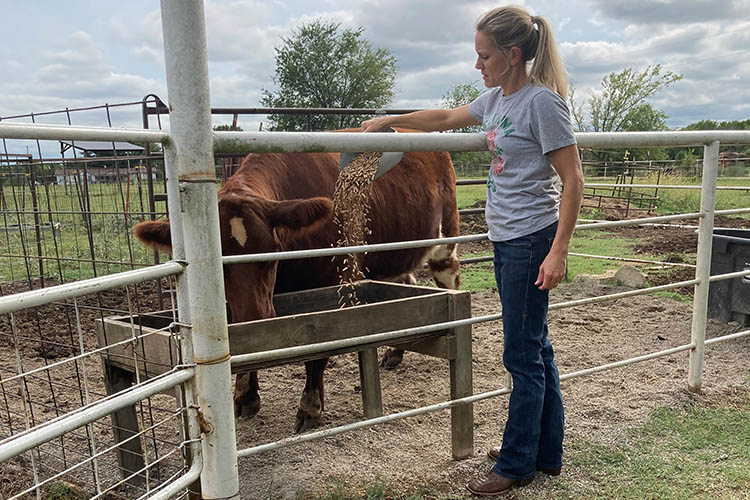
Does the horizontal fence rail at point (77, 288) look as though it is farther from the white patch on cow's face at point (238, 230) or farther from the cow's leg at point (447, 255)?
the cow's leg at point (447, 255)

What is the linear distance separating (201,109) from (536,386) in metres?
1.70

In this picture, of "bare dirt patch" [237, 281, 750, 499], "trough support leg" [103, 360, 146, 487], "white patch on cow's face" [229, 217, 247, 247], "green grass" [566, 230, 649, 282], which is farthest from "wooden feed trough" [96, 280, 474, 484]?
"green grass" [566, 230, 649, 282]

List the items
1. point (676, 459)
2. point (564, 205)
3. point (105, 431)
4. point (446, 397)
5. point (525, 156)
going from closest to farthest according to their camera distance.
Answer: point (564, 205)
point (525, 156)
point (676, 459)
point (105, 431)
point (446, 397)

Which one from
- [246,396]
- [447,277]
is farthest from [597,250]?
[246,396]

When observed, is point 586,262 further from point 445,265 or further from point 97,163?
point 97,163

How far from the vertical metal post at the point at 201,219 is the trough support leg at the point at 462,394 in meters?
→ 1.30

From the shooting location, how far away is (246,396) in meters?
3.71

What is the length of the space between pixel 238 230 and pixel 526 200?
5.40 ft

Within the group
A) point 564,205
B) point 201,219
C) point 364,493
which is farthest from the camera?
point 364,493

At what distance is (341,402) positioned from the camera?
156 inches

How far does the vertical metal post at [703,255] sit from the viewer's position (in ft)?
11.5

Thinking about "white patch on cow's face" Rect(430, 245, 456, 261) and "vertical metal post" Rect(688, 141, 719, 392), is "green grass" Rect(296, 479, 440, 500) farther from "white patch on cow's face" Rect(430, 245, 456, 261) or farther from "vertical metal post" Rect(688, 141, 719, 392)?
"white patch on cow's face" Rect(430, 245, 456, 261)

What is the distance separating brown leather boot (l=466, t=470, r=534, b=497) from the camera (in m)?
2.51

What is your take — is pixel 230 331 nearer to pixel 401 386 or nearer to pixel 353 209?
pixel 353 209
